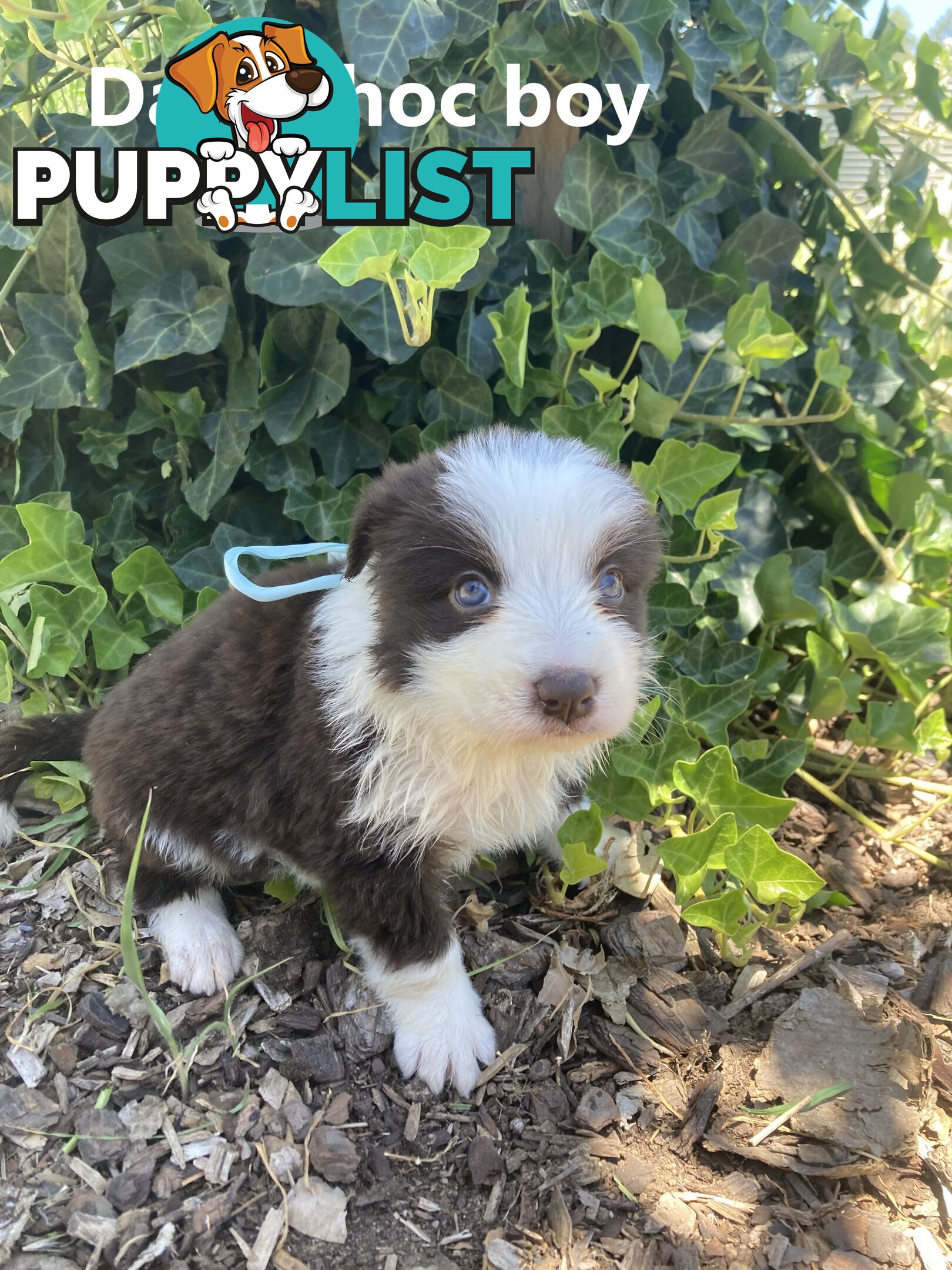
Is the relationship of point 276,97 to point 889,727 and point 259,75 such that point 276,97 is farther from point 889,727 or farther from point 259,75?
point 889,727

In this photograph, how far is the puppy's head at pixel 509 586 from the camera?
6.28 ft

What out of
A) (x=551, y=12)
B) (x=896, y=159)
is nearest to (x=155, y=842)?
(x=551, y=12)

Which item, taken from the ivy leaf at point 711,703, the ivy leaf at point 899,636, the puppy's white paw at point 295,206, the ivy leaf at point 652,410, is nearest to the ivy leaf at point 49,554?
the puppy's white paw at point 295,206

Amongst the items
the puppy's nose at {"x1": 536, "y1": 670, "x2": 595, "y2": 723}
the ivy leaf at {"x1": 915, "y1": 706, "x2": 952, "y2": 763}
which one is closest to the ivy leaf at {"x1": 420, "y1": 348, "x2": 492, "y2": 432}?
the puppy's nose at {"x1": 536, "y1": 670, "x2": 595, "y2": 723}

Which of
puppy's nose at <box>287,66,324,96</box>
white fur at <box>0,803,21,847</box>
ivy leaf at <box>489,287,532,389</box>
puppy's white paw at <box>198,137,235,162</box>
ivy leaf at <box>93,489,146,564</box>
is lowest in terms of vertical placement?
white fur at <box>0,803,21,847</box>

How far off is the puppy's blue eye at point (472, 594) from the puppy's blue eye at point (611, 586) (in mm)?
305

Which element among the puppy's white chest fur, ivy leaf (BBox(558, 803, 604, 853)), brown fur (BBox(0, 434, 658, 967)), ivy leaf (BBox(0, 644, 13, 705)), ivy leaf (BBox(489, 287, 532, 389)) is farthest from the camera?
ivy leaf (BBox(0, 644, 13, 705))

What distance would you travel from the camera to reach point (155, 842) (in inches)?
108

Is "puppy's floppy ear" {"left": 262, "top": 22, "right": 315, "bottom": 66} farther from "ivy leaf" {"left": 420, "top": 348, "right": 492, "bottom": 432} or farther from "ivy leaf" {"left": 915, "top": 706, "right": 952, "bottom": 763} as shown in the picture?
"ivy leaf" {"left": 915, "top": 706, "right": 952, "bottom": 763}

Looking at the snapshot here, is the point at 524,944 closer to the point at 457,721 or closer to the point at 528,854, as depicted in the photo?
the point at 528,854

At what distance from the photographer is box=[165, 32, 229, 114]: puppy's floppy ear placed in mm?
2902

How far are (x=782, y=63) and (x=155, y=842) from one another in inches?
143

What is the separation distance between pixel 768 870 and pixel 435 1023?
1020mm

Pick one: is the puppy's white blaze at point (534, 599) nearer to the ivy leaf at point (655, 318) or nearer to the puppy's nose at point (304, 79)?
the ivy leaf at point (655, 318)
